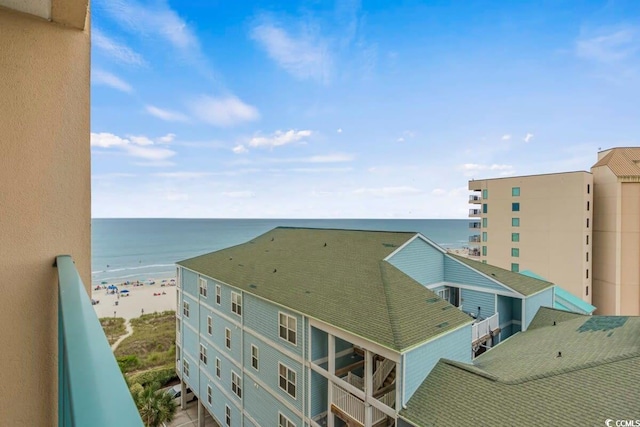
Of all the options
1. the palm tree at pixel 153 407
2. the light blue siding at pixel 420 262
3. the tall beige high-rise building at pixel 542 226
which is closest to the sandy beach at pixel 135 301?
the palm tree at pixel 153 407

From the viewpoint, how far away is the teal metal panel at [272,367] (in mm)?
10234

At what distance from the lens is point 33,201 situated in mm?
1778

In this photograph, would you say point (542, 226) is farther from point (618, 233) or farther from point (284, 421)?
point (284, 421)

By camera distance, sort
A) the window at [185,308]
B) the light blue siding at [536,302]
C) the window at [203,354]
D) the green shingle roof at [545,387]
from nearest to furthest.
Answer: the green shingle roof at [545,387]
the light blue siding at [536,302]
the window at [203,354]
the window at [185,308]

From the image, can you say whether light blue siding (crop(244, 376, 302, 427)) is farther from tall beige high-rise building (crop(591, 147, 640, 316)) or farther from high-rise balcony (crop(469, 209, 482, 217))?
tall beige high-rise building (crop(591, 147, 640, 316))

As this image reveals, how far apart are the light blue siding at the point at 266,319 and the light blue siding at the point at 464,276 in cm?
746

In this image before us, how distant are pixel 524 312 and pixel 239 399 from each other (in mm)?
13004

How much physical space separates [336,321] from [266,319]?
3.91 meters

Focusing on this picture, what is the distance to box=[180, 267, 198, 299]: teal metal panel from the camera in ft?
56.0

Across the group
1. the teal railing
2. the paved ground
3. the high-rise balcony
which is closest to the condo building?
the paved ground

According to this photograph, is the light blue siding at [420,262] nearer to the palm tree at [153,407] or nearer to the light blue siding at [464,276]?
the light blue siding at [464,276]

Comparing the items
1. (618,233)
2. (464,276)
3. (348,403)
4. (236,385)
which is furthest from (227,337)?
(618,233)

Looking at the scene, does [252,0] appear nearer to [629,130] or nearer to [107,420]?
[107,420]

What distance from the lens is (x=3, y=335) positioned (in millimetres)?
Answer: 1558
